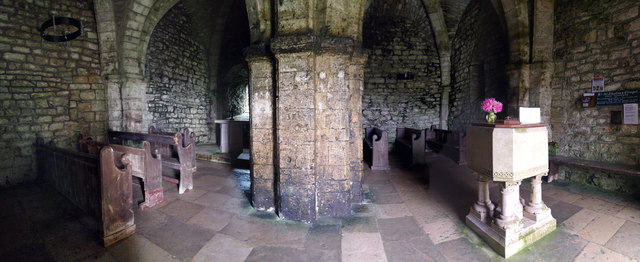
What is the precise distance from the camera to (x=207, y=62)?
9125mm

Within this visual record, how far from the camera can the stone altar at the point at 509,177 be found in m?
2.36

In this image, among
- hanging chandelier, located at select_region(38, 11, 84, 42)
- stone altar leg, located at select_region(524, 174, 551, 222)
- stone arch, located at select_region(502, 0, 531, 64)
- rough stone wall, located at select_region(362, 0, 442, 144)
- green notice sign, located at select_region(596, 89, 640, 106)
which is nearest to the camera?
stone altar leg, located at select_region(524, 174, 551, 222)

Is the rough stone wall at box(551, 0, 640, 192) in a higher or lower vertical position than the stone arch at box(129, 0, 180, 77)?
lower

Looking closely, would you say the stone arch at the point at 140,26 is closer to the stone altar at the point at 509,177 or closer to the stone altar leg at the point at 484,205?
the stone altar at the point at 509,177

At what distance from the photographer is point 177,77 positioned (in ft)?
25.5

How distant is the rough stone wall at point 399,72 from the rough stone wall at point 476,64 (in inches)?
31.8

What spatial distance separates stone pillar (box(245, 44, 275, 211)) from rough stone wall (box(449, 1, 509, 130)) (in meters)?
5.47

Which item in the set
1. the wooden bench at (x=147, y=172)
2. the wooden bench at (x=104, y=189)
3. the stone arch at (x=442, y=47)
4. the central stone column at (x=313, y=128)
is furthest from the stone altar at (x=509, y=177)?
the stone arch at (x=442, y=47)

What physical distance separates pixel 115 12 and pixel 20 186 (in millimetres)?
4014

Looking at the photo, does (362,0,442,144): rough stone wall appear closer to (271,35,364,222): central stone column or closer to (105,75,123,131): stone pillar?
(271,35,364,222): central stone column

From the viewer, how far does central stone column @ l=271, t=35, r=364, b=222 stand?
293cm

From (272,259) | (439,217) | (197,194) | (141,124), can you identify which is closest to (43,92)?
(141,124)

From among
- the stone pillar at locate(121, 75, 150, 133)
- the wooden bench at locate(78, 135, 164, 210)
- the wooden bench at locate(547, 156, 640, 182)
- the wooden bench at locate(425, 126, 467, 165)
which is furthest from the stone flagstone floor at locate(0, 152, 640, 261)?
the stone pillar at locate(121, 75, 150, 133)

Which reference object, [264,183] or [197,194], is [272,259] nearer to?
[264,183]
